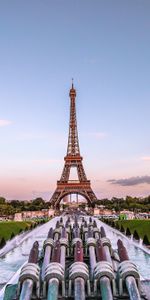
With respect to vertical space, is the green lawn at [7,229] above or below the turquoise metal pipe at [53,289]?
above

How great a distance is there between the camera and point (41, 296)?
21.6ft

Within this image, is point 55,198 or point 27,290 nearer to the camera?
point 27,290

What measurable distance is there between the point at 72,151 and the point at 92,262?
215 feet

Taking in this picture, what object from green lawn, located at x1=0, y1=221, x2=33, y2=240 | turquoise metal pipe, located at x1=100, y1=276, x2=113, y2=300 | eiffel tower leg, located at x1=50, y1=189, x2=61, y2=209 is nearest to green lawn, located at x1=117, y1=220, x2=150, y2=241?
green lawn, located at x1=0, y1=221, x2=33, y2=240

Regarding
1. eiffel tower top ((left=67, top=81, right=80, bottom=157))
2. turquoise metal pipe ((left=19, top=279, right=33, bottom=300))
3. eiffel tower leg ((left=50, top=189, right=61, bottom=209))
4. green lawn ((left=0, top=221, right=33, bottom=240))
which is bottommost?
turquoise metal pipe ((left=19, top=279, right=33, bottom=300))

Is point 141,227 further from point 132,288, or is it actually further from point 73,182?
point 73,182

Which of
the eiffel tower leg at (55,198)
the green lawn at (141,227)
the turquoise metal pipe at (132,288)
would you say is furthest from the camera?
the eiffel tower leg at (55,198)

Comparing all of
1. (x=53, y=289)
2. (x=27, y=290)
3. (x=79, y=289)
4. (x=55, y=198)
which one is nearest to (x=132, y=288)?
(x=79, y=289)

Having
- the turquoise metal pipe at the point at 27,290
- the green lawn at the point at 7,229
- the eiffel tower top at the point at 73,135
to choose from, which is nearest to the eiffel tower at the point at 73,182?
the eiffel tower top at the point at 73,135

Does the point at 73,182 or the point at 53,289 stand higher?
the point at 73,182

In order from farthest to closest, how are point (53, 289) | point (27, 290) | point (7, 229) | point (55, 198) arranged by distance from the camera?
point (55, 198) < point (7, 229) < point (27, 290) < point (53, 289)

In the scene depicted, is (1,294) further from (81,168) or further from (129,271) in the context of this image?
(81,168)

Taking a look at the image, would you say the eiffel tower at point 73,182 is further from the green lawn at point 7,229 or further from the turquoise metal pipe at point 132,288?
the turquoise metal pipe at point 132,288

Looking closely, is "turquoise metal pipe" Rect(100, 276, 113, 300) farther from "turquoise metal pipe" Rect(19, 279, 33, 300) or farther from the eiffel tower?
the eiffel tower
